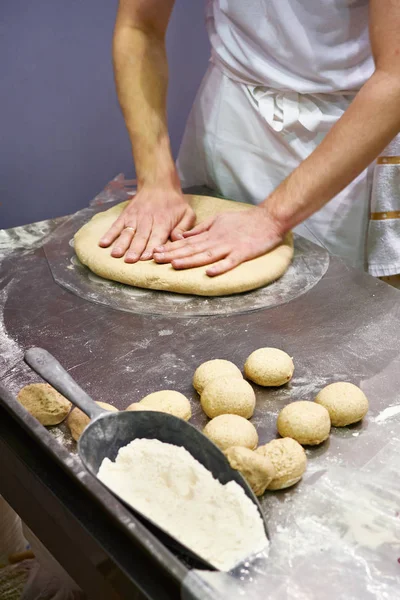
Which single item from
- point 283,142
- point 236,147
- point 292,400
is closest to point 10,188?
point 236,147

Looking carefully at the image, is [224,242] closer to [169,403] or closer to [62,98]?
[169,403]

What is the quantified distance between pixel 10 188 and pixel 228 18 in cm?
107

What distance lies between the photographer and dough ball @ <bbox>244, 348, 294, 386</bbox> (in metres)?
1.15

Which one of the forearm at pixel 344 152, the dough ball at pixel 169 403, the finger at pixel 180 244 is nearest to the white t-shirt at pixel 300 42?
the forearm at pixel 344 152

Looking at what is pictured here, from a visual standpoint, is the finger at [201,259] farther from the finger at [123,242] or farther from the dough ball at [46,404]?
the dough ball at [46,404]

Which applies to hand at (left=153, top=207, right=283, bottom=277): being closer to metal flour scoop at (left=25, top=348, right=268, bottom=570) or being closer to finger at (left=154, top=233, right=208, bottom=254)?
finger at (left=154, top=233, right=208, bottom=254)

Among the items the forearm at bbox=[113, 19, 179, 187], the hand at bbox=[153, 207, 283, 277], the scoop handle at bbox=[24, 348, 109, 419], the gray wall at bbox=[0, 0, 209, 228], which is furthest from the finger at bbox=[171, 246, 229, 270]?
the gray wall at bbox=[0, 0, 209, 228]

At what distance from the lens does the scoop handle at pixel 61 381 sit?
3.15ft

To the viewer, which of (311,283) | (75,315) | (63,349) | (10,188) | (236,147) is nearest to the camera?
(63,349)

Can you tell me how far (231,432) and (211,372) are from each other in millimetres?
173

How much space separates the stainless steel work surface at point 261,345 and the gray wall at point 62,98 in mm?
992

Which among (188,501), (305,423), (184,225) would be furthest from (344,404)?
(184,225)

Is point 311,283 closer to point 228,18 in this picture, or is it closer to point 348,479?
point 348,479

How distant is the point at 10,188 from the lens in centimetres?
243
